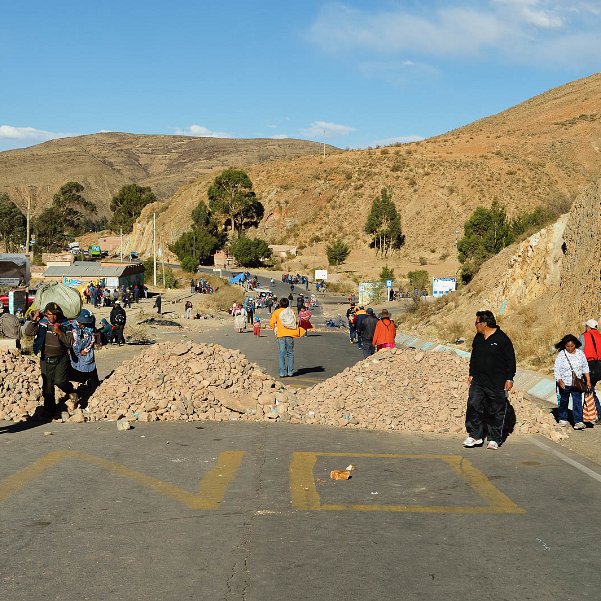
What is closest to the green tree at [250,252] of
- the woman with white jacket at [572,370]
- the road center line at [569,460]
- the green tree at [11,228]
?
the green tree at [11,228]

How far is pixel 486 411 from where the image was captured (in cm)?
1015

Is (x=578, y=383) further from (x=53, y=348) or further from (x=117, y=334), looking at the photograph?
(x=117, y=334)

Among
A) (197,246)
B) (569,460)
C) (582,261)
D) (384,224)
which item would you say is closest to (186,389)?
(569,460)

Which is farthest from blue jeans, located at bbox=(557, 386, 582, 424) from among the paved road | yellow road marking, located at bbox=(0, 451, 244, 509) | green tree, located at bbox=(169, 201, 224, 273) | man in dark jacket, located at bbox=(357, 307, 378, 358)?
green tree, located at bbox=(169, 201, 224, 273)

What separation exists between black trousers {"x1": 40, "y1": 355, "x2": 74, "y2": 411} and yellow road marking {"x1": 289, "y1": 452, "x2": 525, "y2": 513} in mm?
3894

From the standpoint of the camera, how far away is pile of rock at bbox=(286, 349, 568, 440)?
11.5m

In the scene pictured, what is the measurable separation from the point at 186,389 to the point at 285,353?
5037mm

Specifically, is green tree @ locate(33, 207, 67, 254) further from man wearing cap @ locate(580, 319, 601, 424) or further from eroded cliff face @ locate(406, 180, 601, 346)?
man wearing cap @ locate(580, 319, 601, 424)

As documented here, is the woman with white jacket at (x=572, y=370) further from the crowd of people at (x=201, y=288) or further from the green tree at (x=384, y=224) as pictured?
the green tree at (x=384, y=224)

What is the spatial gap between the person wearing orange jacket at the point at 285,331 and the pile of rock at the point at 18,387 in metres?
4.99

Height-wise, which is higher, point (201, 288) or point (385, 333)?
point (385, 333)

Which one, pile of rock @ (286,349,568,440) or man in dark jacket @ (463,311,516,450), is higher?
man in dark jacket @ (463,311,516,450)

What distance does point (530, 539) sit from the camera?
6.17 metres

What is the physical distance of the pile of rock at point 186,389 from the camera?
12.1m
